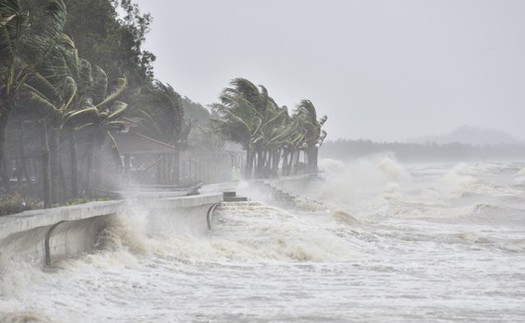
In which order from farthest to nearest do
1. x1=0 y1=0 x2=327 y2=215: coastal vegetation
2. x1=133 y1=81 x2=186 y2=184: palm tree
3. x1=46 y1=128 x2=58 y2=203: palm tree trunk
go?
x1=133 y1=81 x2=186 y2=184: palm tree
x1=46 y1=128 x2=58 y2=203: palm tree trunk
x1=0 y1=0 x2=327 y2=215: coastal vegetation

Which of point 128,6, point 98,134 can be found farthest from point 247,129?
point 98,134

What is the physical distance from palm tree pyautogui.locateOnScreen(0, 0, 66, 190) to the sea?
3382 millimetres

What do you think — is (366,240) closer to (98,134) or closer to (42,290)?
(98,134)

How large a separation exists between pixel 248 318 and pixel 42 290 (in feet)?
9.63

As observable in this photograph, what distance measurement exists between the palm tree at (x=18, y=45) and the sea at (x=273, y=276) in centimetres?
338

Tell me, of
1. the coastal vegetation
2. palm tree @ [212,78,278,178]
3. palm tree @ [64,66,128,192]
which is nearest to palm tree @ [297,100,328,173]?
the coastal vegetation

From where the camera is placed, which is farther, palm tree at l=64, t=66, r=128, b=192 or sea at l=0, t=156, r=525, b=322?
palm tree at l=64, t=66, r=128, b=192

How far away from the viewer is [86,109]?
1018 inches

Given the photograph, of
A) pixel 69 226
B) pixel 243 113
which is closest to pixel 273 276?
pixel 69 226

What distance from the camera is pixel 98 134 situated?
30203 millimetres

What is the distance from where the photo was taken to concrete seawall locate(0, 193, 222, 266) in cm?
1390

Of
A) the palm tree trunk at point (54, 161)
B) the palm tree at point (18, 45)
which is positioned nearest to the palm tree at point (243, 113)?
the palm tree trunk at point (54, 161)

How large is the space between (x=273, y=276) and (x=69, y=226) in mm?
3723

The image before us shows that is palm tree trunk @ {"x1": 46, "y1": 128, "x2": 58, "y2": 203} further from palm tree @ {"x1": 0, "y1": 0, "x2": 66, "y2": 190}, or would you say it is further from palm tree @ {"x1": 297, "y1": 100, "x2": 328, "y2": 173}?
palm tree @ {"x1": 297, "y1": 100, "x2": 328, "y2": 173}
